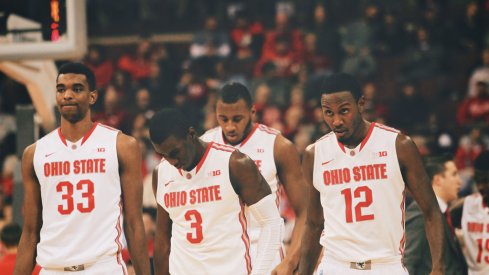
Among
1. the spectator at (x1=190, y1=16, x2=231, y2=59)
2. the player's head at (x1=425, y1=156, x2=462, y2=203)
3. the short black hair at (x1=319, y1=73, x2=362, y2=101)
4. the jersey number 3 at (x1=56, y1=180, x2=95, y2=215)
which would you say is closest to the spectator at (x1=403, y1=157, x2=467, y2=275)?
the player's head at (x1=425, y1=156, x2=462, y2=203)

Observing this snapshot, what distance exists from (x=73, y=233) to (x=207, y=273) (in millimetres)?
948

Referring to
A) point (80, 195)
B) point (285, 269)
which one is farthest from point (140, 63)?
point (80, 195)

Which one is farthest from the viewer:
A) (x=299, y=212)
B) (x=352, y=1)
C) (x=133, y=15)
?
(x=133, y=15)

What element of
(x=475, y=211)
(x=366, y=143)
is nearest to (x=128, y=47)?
(x=475, y=211)

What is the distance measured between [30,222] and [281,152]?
2.32m

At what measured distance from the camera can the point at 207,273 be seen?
244 inches

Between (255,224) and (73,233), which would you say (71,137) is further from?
(255,224)

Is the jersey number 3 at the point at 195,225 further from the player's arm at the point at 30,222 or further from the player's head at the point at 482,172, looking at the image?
the player's head at the point at 482,172

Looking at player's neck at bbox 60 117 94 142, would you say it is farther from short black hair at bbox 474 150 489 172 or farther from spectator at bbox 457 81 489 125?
spectator at bbox 457 81 489 125

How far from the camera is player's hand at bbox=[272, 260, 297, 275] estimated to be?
6.64 meters

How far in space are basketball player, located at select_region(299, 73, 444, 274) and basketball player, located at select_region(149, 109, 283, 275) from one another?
450mm

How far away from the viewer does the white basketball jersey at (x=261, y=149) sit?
756cm

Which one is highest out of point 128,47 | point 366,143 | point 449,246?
point 128,47

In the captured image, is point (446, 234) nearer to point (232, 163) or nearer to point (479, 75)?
point (232, 163)
